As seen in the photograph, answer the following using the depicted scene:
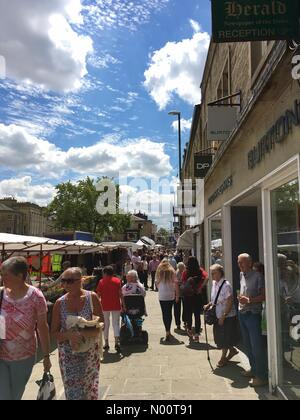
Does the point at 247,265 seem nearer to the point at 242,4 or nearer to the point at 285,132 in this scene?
the point at 285,132

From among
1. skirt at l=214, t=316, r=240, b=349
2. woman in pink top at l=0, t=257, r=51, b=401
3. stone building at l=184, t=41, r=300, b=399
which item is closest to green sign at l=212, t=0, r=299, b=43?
stone building at l=184, t=41, r=300, b=399

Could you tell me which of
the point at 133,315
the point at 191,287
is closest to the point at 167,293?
the point at 191,287

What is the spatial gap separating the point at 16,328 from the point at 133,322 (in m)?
5.21

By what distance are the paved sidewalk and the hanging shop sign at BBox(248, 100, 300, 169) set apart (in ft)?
10.8

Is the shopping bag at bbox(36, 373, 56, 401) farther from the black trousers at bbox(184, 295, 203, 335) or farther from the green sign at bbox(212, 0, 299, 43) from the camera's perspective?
the black trousers at bbox(184, 295, 203, 335)

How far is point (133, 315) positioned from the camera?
888 centimetres

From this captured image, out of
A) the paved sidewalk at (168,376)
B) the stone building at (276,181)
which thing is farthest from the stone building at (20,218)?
the stone building at (276,181)

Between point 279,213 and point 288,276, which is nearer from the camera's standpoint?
point 288,276

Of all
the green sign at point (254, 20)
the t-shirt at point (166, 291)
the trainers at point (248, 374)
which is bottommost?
the trainers at point (248, 374)

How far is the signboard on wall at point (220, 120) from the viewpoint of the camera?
10141 millimetres

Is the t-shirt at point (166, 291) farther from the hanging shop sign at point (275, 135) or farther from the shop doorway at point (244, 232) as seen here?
the hanging shop sign at point (275, 135)

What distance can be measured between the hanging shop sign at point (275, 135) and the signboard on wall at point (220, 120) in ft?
10.8

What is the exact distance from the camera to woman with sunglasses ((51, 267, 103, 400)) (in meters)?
4.23

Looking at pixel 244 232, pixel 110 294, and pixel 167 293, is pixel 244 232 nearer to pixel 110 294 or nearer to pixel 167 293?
pixel 167 293
